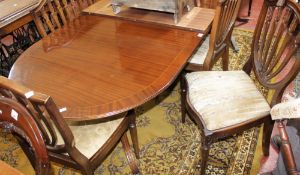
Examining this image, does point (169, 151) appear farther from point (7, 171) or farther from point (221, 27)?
point (7, 171)

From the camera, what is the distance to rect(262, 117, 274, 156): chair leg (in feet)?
5.02

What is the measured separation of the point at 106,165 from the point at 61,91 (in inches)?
30.6

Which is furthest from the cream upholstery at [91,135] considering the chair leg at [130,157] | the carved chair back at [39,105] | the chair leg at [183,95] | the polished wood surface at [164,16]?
the polished wood surface at [164,16]

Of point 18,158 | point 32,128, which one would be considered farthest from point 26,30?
point 32,128

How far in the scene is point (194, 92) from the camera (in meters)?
1.55

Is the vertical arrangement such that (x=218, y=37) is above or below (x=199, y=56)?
above

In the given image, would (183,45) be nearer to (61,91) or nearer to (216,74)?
(216,74)

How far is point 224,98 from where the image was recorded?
1.47 meters

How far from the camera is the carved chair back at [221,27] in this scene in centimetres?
145

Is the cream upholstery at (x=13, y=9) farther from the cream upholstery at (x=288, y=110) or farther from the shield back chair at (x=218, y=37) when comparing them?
the cream upholstery at (x=288, y=110)

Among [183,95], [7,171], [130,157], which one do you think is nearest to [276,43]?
[183,95]

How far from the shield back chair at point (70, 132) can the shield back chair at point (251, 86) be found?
441 mm

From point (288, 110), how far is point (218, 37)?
2.41 ft

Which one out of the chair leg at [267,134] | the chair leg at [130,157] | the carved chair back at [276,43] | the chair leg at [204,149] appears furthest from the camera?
the chair leg at [130,157]
